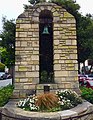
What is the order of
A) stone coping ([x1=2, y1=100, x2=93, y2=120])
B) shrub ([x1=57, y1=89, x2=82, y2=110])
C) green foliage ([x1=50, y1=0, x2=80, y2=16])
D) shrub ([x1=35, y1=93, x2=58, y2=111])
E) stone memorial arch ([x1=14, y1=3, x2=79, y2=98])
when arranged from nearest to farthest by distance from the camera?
stone coping ([x1=2, y1=100, x2=93, y2=120])
shrub ([x1=35, y1=93, x2=58, y2=111])
shrub ([x1=57, y1=89, x2=82, y2=110])
stone memorial arch ([x1=14, y1=3, x2=79, y2=98])
green foliage ([x1=50, y1=0, x2=80, y2=16])

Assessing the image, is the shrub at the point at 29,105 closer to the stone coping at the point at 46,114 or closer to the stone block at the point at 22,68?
the stone coping at the point at 46,114

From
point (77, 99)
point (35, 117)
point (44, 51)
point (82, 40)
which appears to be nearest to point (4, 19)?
point (82, 40)

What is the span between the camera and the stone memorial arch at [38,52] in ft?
32.6

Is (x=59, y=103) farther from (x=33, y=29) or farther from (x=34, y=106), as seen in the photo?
(x=33, y=29)

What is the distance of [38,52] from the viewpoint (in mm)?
10172

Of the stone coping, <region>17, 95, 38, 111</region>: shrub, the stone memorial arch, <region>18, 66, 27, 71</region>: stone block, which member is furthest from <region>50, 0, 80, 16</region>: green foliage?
the stone coping

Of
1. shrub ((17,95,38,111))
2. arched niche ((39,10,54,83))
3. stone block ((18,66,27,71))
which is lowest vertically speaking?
shrub ((17,95,38,111))

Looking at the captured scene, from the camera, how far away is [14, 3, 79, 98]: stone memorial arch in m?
9.95

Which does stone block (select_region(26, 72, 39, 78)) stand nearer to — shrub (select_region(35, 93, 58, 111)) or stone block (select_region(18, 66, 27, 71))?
stone block (select_region(18, 66, 27, 71))

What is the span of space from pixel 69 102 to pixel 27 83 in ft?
7.82

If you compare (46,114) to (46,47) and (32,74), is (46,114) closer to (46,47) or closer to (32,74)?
(32,74)

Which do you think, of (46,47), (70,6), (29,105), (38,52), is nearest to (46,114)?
(29,105)

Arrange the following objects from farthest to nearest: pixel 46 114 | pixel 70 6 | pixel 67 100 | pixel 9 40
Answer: pixel 70 6 → pixel 9 40 → pixel 67 100 → pixel 46 114

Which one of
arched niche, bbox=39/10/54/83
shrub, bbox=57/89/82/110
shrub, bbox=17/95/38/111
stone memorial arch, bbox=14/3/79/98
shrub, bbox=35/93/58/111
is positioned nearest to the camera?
shrub, bbox=17/95/38/111
